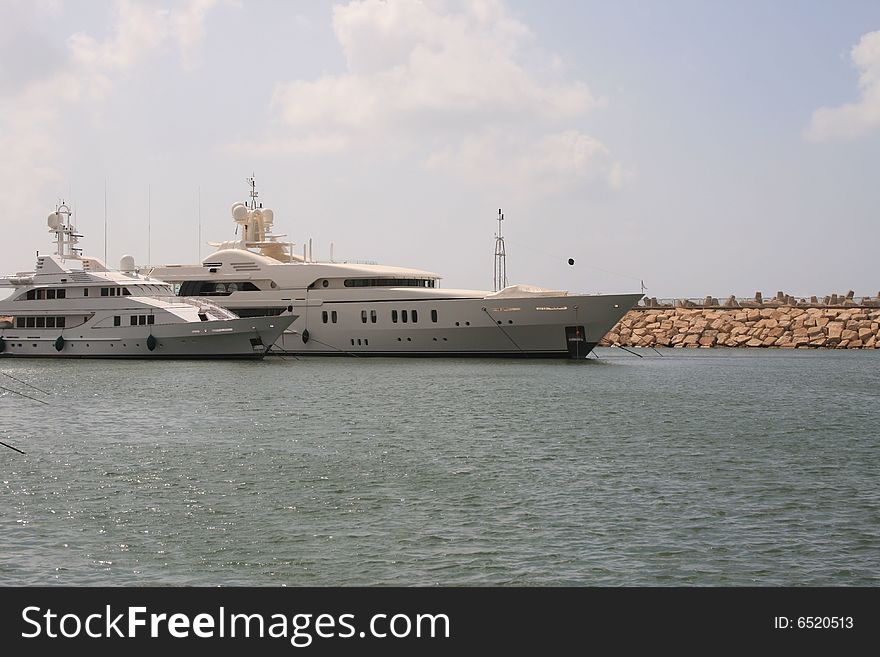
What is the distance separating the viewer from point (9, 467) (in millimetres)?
22062

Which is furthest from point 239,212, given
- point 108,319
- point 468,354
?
point 468,354

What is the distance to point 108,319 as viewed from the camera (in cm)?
5875

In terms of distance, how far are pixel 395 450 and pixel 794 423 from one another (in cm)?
1269

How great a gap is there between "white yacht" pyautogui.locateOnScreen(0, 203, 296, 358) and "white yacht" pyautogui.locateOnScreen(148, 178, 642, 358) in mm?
2215

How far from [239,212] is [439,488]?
5233 centimetres

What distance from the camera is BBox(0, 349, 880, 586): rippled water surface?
574 inches

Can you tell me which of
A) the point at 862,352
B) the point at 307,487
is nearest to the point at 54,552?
the point at 307,487

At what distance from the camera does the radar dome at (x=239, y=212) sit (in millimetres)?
69625

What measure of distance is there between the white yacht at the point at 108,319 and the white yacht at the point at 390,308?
7.27ft

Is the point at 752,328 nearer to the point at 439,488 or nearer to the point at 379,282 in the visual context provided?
the point at 379,282

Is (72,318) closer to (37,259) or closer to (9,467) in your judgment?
(37,259)

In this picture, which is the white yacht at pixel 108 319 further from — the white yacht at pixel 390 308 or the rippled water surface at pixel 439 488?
the rippled water surface at pixel 439 488

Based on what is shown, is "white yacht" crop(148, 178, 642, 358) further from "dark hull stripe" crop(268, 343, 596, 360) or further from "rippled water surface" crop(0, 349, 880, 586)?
"rippled water surface" crop(0, 349, 880, 586)

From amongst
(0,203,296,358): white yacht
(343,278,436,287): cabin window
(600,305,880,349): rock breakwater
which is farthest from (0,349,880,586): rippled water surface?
(600,305,880,349): rock breakwater
